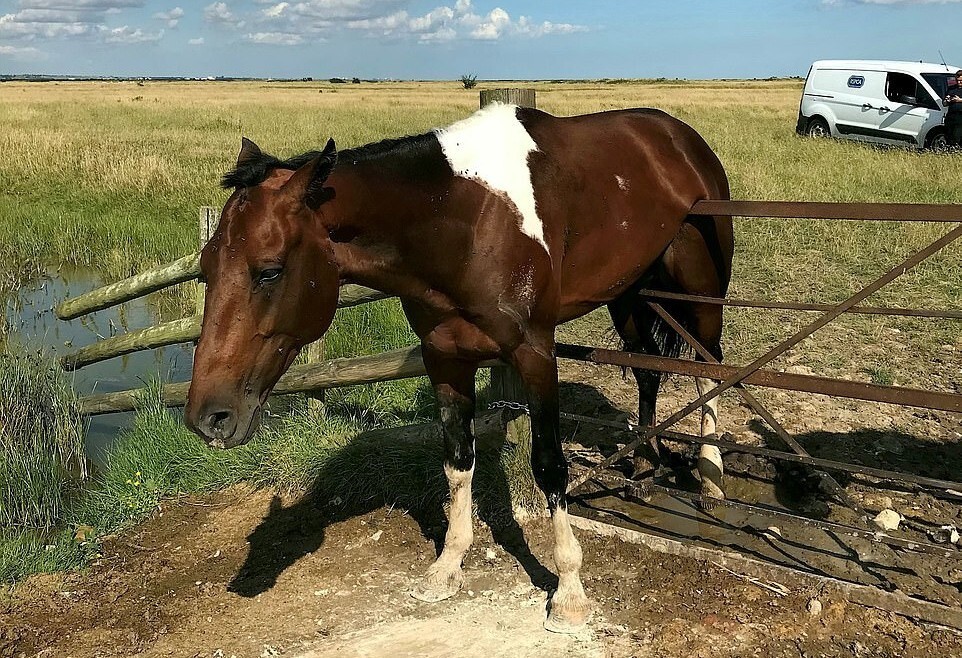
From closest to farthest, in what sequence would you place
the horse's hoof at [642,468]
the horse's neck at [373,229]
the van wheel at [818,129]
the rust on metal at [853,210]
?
the horse's neck at [373,229], the rust on metal at [853,210], the horse's hoof at [642,468], the van wheel at [818,129]

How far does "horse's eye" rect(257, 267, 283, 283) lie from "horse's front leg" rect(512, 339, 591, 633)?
1.01 m

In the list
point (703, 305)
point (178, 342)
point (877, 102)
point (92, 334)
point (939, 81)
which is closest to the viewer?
point (703, 305)

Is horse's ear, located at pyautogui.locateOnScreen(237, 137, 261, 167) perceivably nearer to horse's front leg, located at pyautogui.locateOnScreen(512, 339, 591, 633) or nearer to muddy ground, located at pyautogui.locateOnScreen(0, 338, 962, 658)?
horse's front leg, located at pyautogui.locateOnScreen(512, 339, 591, 633)

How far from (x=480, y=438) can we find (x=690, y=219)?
1.64m

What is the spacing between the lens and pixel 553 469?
333 cm

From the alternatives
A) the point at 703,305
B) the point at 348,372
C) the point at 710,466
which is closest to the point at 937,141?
the point at 703,305

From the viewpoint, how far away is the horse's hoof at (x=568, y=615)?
325 centimetres

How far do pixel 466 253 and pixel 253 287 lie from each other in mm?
809

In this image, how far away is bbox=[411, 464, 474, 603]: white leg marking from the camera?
3562 mm

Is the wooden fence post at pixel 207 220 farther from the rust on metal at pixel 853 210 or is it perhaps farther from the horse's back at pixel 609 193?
the rust on metal at pixel 853 210

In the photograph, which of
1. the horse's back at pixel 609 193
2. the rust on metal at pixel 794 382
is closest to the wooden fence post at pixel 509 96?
the horse's back at pixel 609 193

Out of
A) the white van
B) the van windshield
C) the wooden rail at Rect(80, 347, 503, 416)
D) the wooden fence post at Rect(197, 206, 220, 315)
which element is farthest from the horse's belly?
the van windshield

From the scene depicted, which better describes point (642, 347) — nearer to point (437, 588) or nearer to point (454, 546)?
point (454, 546)

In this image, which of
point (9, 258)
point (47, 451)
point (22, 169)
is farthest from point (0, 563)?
point (22, 169)
